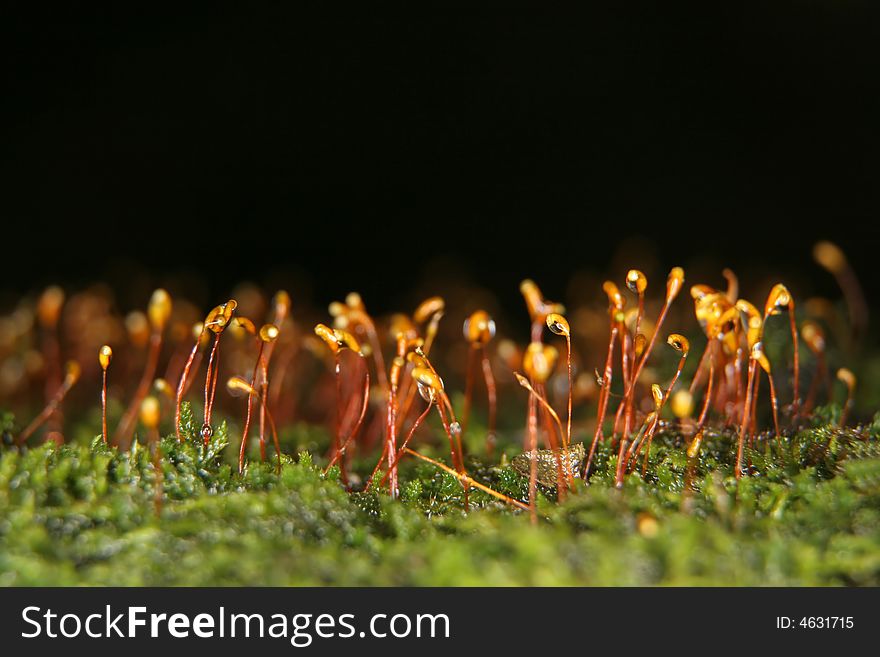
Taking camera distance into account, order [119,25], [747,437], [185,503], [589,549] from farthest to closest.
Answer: [119,25]
[747,437]
[185,503]
[589,549]

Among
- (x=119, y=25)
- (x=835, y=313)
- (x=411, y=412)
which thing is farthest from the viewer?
(x=119, y=25)

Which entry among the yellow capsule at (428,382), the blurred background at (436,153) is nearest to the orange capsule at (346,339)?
the yellow capsule at (428,382)

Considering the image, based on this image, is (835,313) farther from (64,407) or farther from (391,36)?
(64,407)

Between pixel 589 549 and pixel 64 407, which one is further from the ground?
pixel 64 407

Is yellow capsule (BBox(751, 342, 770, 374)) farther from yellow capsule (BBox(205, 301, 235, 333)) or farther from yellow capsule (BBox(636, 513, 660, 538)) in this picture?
yellow capsule (BBox(205, 301, 235, 333))

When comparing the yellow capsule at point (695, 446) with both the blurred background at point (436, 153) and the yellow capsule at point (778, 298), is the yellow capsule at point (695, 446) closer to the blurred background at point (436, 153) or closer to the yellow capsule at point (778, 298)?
the yellow capsule at point (778, 298)

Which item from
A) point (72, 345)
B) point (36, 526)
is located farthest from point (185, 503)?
point (72, 345)
